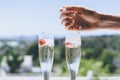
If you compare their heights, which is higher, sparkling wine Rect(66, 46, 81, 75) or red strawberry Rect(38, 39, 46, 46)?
red strawberry Rect(38, 39, 46, 46)

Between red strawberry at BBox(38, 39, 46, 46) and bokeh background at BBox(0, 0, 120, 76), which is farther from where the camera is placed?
bokeh background at BBox(0, 0, 120, 76)

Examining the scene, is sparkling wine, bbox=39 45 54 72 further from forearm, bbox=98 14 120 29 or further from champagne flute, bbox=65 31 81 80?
forearm, bbox=98 14 120 29

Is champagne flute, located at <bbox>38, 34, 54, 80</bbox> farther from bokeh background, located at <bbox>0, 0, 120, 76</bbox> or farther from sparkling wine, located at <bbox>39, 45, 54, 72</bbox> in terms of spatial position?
bokeh background, located at <bbox>0, 0, 120, 76</bbox>

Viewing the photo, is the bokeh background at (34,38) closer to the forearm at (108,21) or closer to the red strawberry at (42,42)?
the forearm at (108,21)

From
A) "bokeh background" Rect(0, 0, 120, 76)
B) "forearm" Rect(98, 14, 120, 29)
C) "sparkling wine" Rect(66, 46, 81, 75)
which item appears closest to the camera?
"sparkling wine" Rect(66, 46, 81, 75)

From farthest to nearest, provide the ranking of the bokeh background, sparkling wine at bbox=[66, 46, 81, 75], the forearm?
the bokeh background < the forearm < sparkling wine at bbox=[66, 46, 81, 75]

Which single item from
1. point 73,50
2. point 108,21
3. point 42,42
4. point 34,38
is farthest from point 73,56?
point 34,38

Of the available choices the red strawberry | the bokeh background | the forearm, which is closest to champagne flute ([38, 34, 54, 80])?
the red strawberry

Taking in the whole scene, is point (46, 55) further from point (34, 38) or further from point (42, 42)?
point (34, 38)
